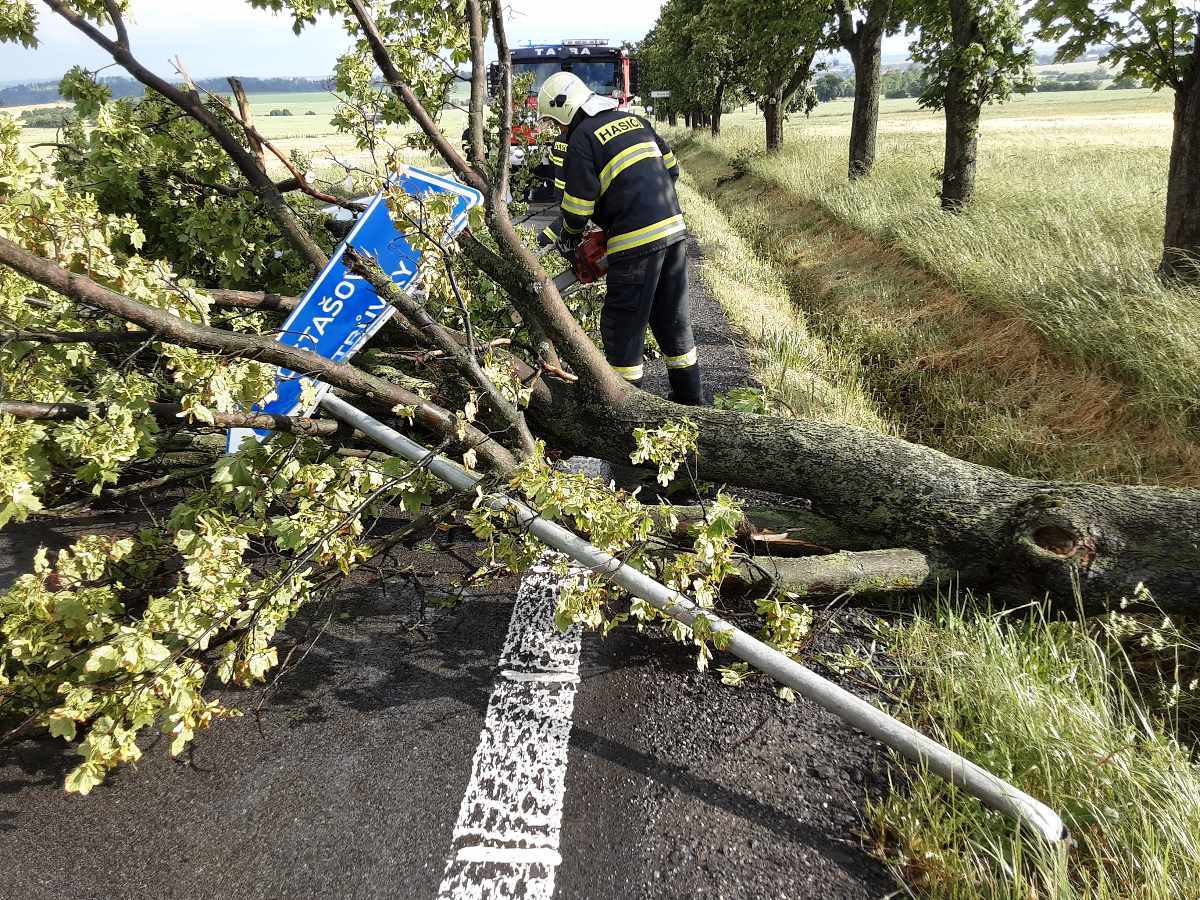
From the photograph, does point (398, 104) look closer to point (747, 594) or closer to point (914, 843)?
point (747, 594)

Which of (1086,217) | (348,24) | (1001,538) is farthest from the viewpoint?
(1086,217)

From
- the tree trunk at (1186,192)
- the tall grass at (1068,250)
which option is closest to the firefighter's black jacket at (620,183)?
the tall grass at (1068,250)

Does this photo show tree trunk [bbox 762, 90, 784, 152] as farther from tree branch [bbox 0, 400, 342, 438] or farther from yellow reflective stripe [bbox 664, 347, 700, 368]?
tree branch [bbox 0, 400, 342, 438]

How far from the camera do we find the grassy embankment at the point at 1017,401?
5.01ft

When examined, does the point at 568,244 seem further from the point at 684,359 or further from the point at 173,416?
the point at 173,416

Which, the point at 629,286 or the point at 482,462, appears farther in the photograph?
the point at 629,286

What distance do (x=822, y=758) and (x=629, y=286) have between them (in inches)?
107

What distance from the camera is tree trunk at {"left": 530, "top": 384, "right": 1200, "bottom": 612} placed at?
82.9 inches

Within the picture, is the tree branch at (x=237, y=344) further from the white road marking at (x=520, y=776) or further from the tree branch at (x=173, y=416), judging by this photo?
the white road marking at (x=520, y=776)

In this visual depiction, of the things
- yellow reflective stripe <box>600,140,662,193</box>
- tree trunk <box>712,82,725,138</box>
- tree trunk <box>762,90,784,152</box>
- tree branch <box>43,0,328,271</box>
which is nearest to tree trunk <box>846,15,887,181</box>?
tree trunk <box>762,90,784,152</box>

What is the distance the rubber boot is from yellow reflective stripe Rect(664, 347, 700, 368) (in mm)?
28

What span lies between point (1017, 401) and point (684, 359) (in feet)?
7.27

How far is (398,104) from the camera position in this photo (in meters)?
3.39

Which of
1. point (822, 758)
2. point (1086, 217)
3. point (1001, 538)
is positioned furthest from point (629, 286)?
point (1086, 217)
